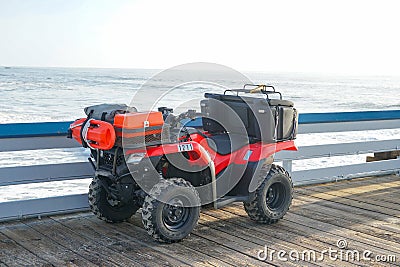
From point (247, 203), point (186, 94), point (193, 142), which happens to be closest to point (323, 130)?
point (247, 203)

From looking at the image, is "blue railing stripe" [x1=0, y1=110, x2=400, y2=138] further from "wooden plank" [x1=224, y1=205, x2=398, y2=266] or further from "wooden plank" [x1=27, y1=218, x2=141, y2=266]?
"wooden plank" [x1=224, y1=205, x2=398, y2=266]

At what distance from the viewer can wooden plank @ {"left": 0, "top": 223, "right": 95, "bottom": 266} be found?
3.55 m

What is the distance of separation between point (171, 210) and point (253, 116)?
90cm

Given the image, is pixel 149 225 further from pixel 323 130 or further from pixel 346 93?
pixel 346 93

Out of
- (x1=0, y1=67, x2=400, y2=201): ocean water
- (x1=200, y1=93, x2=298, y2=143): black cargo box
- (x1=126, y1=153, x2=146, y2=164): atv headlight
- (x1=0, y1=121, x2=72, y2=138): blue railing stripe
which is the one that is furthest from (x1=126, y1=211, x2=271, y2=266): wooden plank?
(x1=0, y1=67, x2=400, y2=201): ocean water

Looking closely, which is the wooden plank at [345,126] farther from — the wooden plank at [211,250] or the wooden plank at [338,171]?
the wooden plank at [211,250]

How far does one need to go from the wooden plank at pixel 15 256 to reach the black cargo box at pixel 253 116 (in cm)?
149

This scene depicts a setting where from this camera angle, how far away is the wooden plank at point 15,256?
11.6ft

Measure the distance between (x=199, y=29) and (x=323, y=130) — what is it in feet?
25.0

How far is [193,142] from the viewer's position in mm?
3945

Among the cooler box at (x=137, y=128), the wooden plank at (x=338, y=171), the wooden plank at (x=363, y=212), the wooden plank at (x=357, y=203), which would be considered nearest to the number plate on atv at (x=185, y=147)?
the cooler box at (x=137, y=128)

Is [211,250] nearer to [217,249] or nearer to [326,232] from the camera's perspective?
[217,249]

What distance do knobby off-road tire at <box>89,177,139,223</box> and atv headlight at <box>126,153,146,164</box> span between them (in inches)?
20.2

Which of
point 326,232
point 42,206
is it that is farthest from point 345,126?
point 42,206
